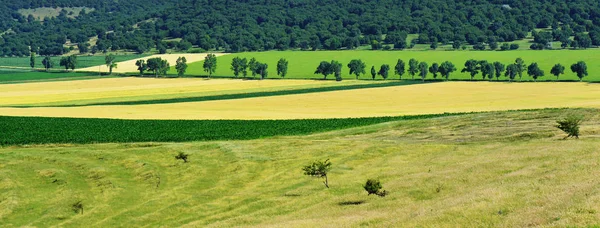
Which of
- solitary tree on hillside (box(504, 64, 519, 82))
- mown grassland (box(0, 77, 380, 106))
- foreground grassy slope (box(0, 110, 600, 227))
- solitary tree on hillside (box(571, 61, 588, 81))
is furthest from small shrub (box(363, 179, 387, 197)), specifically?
solitary tree on hillside (box(504, 64, 519, 82))

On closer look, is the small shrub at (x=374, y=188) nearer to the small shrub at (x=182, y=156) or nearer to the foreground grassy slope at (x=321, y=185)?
the foreground grassy slope at (x=321, y=185)

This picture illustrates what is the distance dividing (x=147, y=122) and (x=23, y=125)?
16.5 meters

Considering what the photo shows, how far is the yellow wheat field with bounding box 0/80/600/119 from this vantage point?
125 metres

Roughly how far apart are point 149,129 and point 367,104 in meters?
50.8

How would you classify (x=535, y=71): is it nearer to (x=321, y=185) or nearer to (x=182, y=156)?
(x=182, y=156)

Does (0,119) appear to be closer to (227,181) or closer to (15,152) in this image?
(15,152)

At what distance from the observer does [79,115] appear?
123000mm

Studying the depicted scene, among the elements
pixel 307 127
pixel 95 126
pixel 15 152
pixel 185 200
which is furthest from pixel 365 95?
pixel 185 200

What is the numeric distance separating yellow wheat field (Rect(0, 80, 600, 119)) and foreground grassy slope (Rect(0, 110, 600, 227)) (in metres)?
33.1

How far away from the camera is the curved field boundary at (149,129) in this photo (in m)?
95.4

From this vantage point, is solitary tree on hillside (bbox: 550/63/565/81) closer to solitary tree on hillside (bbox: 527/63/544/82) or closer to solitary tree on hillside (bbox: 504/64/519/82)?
solitary tree on hillside (bbox: 527/63/544/82)

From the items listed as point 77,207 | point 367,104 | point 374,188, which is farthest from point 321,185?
point 367,104

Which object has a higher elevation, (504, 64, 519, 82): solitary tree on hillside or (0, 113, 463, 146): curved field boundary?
(504, 64, 519, 82): solitary tree on hillside

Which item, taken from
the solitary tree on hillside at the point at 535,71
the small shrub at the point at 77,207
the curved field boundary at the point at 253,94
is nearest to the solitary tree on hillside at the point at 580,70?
the solitary tree on hillside at the point at 535,71
